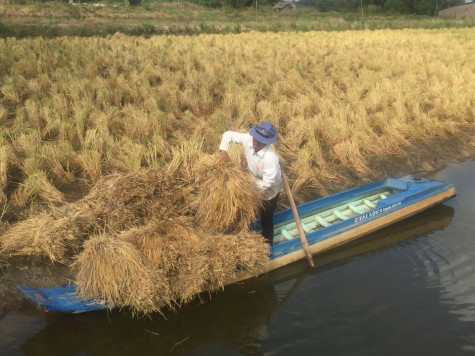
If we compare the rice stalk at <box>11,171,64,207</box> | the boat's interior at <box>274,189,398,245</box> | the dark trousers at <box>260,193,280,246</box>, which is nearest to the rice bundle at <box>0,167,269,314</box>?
the dark trousers at <box>260,193,280,246</box>

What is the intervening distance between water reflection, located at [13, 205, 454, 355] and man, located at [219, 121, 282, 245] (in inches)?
28.5

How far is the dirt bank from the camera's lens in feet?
15.5

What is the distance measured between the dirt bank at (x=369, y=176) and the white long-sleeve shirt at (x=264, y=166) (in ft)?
4.97

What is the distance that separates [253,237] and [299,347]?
4.06 ft

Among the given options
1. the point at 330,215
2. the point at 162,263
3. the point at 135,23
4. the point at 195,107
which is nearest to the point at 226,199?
the point at 162,263

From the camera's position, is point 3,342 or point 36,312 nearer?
point 3,342

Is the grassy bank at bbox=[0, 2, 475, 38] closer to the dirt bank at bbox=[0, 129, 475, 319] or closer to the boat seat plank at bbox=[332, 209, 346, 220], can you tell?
A: the dirt bank at bbox=[0, 129, 475, 319]

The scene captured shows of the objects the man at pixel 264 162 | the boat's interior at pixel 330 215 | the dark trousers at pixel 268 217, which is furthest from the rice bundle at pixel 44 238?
the boat's interior at pixel 330 215

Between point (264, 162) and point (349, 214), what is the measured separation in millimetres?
2232

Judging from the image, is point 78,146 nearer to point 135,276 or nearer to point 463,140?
point 135,276

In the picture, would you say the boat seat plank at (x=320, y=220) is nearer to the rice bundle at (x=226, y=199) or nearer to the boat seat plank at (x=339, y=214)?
the boat seat plank at (x=339, y=214)

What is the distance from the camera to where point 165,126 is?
8.50 metres

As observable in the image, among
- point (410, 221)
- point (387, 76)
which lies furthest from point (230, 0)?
point (410, 221)

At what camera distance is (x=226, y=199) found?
4.95 meters
